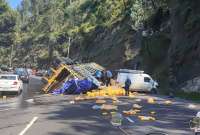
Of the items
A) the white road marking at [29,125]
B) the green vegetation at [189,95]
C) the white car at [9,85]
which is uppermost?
the white car at [9,85]

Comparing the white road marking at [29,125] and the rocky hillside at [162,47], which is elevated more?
the rocky hillside at [162,47]

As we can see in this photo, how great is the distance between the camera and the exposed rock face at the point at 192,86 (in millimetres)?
41875

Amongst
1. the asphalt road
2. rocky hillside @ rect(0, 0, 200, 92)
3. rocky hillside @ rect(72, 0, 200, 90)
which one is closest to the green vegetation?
rocky hillside @ rect(72, 0, 200, 90)

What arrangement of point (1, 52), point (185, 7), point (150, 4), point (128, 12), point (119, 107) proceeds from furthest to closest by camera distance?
point (1, 52) < point (128, 12) < point (150, 4) < point (185, 7) < point (119, 107)

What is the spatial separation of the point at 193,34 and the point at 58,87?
46.1ft

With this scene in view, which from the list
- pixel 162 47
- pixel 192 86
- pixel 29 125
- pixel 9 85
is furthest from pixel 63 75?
pixel 29 125

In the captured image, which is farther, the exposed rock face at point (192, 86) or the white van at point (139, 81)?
the white van at point (139, 81)

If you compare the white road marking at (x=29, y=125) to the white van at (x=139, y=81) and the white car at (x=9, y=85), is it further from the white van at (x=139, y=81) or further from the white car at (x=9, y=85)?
the white van at (x=139, y=81)

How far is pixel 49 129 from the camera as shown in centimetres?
1841

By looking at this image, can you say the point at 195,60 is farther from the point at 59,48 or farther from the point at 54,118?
the point at 59,48

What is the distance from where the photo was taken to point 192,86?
42938 mm

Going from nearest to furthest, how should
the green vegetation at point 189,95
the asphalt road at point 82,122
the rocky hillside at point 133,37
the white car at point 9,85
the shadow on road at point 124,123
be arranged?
the asphalt road at point 82,122 → the shadow on road at point 124,123 → the green vegetation at point 189,95 → the white car at point 9,85 → the rocky hillside at point 133,37

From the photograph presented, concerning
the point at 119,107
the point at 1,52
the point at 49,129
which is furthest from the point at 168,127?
the point at 1,52

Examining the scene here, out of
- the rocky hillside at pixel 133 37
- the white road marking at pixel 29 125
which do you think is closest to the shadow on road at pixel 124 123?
the white road marking at pixel 29 125
